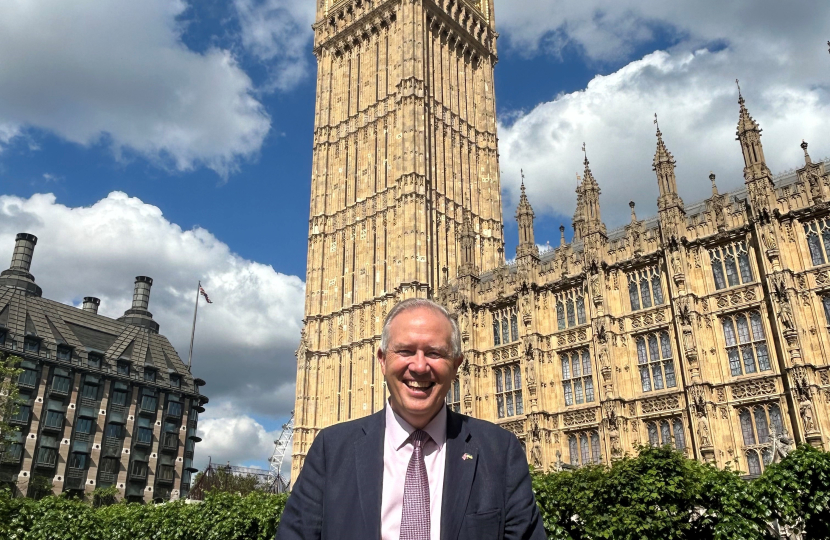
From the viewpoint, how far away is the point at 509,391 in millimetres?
35969

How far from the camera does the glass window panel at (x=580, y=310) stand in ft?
112

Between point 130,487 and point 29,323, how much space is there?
1960cm

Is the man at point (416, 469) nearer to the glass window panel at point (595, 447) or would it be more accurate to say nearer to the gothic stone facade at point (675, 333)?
the gothic stone facade at point (675, 333)

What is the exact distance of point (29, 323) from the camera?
6538 centimetres

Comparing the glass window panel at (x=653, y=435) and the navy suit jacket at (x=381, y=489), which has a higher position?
the glass window panel at (x=653, y=435)

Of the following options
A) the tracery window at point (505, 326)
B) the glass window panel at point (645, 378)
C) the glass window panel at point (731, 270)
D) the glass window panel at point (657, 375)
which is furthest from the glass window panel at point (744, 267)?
the tracery window at point (505, 326)

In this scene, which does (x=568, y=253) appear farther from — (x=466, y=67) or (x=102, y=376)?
(x=102, y=376)

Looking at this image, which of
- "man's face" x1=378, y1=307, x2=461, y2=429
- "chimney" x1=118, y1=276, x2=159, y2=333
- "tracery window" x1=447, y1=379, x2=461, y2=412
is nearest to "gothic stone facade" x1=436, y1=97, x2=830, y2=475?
"tracery window" x1=447, y1=379, x2=461, y2=412

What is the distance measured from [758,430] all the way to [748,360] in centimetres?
297

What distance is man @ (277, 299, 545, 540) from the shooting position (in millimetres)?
3352

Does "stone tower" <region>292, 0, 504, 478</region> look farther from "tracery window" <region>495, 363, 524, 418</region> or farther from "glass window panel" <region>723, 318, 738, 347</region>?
"glass window panel" <region>723, 318, 738, 347</region>

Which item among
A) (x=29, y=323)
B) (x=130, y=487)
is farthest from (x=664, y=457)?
(x=29, y=323)

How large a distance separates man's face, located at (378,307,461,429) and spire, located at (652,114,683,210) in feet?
101

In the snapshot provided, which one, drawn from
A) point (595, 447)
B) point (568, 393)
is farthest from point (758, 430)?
point (568, 393)
